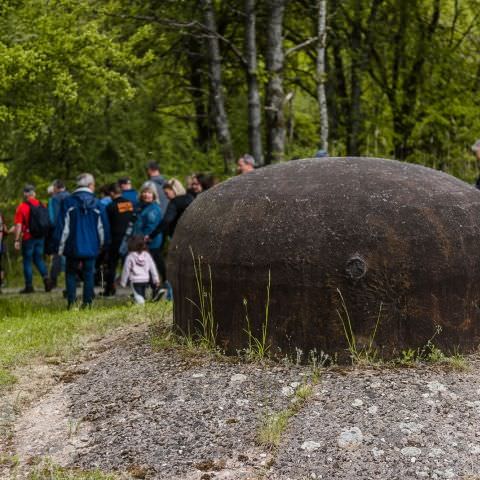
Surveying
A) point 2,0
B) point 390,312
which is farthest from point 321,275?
point 2,0

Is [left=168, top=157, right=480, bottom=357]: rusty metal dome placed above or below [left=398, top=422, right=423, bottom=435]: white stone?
above

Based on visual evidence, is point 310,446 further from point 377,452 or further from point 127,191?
point 127,191

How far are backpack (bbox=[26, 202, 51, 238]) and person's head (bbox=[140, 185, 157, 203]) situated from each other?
3.36m

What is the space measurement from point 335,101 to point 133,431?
19339 mm

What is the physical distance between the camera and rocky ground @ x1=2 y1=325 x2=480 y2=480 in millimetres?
4965

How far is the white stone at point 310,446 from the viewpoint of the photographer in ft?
16.8

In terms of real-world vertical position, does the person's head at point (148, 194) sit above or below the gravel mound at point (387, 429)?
above

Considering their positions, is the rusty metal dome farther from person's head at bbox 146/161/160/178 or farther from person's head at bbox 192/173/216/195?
person's head at bbox 146/161/160/178

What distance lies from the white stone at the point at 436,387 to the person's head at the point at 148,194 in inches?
264

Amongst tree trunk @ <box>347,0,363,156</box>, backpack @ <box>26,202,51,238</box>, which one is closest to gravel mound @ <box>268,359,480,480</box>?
backpack @ <box>26,202,51,238</box>

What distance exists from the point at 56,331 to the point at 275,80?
9.06 m

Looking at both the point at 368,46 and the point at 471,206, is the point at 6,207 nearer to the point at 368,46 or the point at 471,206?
the point at 368,46

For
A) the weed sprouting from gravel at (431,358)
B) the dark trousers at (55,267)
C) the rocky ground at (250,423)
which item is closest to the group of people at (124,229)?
the dark trousers at (55,267)

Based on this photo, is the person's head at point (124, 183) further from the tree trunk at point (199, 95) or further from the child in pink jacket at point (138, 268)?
the tree trunk at point (199, 95)
